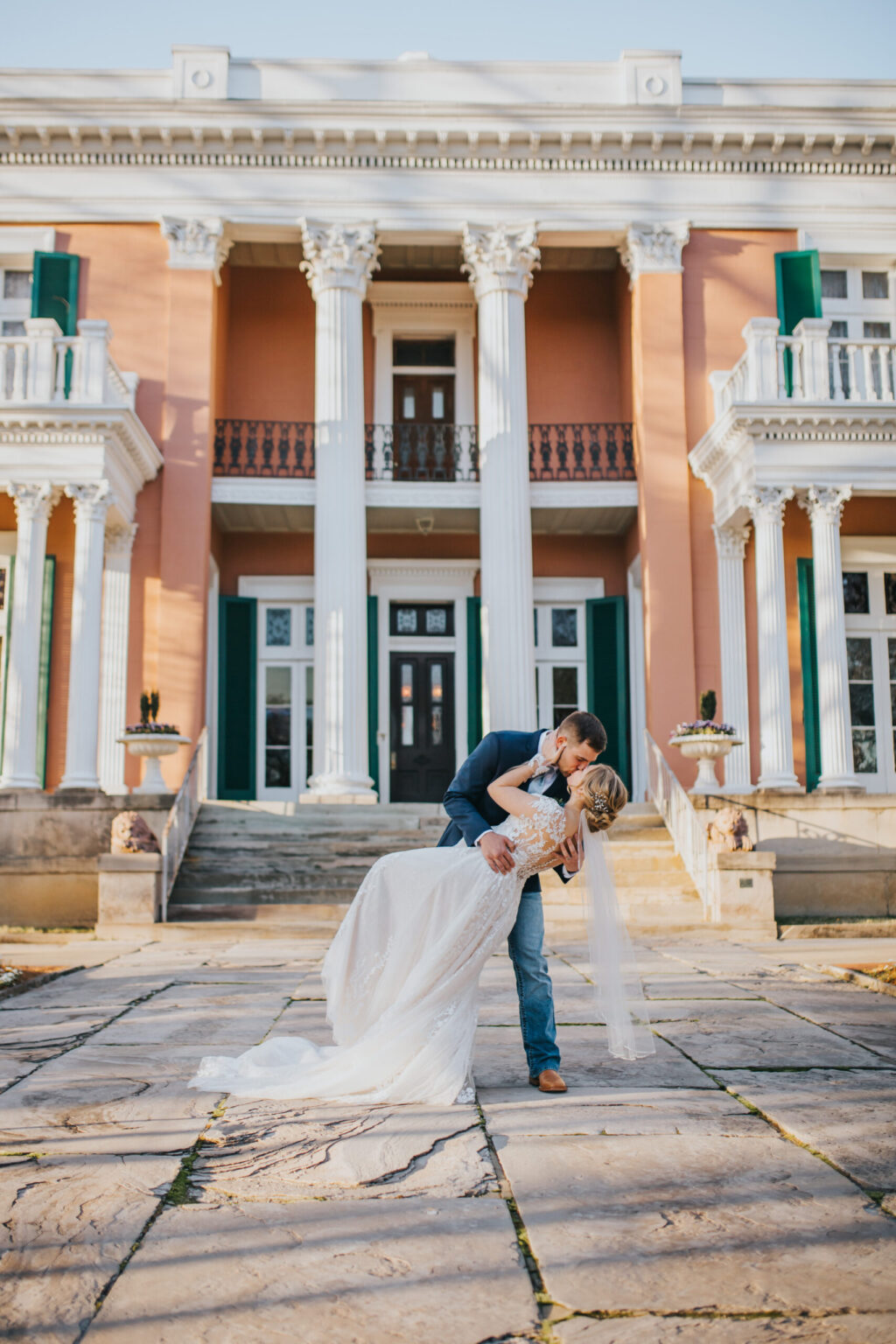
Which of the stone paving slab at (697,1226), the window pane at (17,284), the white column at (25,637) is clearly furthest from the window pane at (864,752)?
the window pane at (17,284)

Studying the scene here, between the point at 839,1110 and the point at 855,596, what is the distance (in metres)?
11.7

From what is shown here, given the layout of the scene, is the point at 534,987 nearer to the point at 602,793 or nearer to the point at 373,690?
the point at 602,793

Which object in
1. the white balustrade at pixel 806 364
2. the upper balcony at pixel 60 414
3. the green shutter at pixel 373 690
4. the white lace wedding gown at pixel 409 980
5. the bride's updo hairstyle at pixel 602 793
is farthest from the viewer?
the green shutter at pixel 373 690

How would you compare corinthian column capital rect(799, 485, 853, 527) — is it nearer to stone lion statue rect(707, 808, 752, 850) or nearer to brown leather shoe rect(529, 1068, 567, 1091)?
stone lion statue rect(707, 808, 752, 850)

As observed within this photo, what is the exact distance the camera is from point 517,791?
3.96 m

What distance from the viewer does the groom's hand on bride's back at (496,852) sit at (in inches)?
152

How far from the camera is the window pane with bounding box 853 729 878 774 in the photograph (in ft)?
45.9

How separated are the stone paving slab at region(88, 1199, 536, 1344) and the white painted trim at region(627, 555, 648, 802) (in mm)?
12020

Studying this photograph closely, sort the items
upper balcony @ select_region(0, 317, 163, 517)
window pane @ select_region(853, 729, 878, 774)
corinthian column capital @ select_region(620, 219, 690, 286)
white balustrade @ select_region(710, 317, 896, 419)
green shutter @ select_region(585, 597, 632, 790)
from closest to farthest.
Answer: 1. upper balcony @ select_region(0, 317, 163, 517)
2. white balustrade @ select_region(710, 317, 896, 419)
3. window pane @ select_region(853, 729, 878, 774)
4. corinthian column capital @ select_region(620, 219, 690, 286)
5. green shutter @ select_region(585, 597, 632, 790)

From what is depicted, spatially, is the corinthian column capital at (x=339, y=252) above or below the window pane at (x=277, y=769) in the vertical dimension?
above

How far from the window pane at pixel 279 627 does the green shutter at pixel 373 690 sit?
3.61 feet

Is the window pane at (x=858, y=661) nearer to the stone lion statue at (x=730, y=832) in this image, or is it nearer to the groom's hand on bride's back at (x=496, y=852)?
the stone lion statue at (x=730, y=832)

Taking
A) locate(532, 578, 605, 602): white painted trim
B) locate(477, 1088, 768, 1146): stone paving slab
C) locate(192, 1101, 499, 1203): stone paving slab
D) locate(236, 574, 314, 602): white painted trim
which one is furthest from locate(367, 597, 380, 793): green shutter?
locate(192, 1101, 499, 1203): stone paving slab

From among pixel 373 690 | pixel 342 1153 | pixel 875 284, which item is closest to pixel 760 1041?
pixel 342 1153
